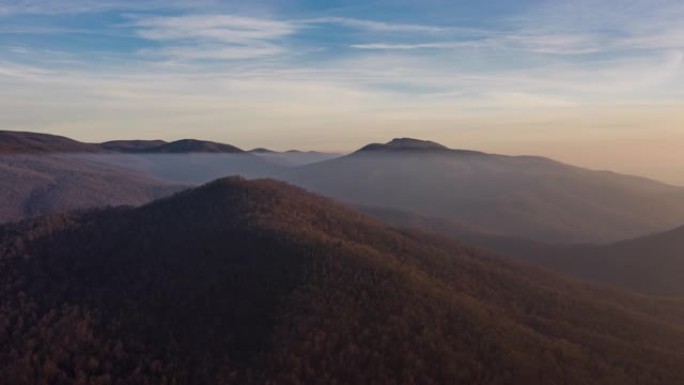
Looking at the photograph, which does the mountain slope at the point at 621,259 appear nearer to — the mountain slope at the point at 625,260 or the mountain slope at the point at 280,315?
the mountain slope at the point at 625,260

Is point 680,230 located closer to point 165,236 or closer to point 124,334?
point 165,236

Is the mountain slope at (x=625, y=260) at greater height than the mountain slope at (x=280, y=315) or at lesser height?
lesser

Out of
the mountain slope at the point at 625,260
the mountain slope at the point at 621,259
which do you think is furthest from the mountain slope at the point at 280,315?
the mountain slope at the point at 621,259

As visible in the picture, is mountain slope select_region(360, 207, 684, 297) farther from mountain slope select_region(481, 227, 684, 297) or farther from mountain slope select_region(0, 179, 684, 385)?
mountain slope select_region(0, 179, 684, 385)

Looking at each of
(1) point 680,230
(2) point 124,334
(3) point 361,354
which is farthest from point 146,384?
(1) point 680,230

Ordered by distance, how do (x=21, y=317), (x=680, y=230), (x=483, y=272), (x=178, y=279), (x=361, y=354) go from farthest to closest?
(x=680, y=230), (x=483, y=272), (x=178, y=279), (x=21, y=317), (x=361, y=354)

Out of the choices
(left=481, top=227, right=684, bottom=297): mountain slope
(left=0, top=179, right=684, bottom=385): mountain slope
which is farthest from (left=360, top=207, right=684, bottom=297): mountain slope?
(left=0, top=179, right=684, bottom=385): mountain slope

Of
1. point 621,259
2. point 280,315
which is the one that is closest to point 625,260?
point 621,259

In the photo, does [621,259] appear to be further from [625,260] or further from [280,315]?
[280,315]
